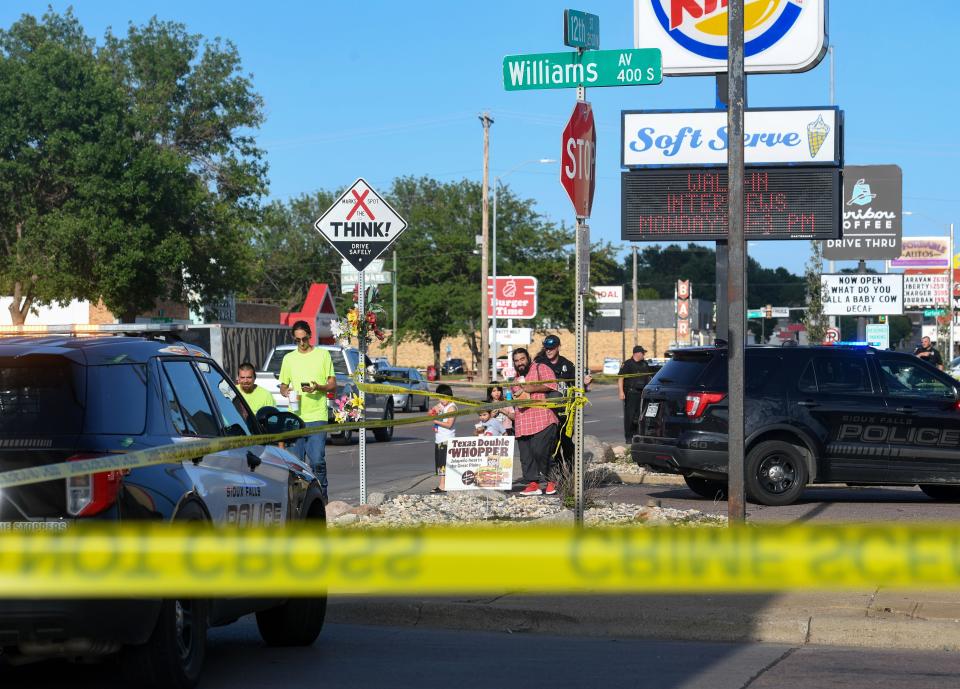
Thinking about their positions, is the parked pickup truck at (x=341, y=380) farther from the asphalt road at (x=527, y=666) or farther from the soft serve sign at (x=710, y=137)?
the asphalt road at (x=527, y=666)

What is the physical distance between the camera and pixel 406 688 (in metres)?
6.69

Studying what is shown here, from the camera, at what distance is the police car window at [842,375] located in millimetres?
14688

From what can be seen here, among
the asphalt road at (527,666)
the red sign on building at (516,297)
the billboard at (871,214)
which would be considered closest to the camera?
the asphalt road at (527,666)

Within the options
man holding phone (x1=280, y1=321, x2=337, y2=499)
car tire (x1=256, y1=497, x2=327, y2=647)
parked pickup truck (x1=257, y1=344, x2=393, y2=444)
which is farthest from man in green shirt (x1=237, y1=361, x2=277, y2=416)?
parked pickup truck (x1=257, y1=344, x2=393, y2=444)

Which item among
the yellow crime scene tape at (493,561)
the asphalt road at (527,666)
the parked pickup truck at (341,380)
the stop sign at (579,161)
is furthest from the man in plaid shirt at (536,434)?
the yellow crime scene tape at (493,561)

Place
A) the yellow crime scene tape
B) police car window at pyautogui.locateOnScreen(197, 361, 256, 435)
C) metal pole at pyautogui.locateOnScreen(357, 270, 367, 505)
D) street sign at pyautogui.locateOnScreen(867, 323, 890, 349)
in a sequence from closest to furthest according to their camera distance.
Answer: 1. the yellow crime scene tape
2. police car window at pyautogui.locateOnScreen(197, 361, 256, 435)
3. metal pole at pyautogui.locateOnScreen(357, 270, 367, 505)
4. street sign at pyautogui.locateOnScreen(867, 323, 890, 349)

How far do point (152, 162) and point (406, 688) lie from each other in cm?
3486

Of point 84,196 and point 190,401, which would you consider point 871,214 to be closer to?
point 84,196

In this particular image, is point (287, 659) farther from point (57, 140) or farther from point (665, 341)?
point (665, 341)

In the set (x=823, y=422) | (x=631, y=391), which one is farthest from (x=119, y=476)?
(x=631, y=391)

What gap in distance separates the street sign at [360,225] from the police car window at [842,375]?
16.0 feet

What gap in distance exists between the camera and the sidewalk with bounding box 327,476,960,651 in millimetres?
7887

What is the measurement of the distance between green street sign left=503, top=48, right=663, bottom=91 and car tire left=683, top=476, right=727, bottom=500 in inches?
249

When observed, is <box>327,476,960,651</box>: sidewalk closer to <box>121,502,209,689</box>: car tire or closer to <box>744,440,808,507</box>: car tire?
<box>121,502,209,689</box>: car tire
